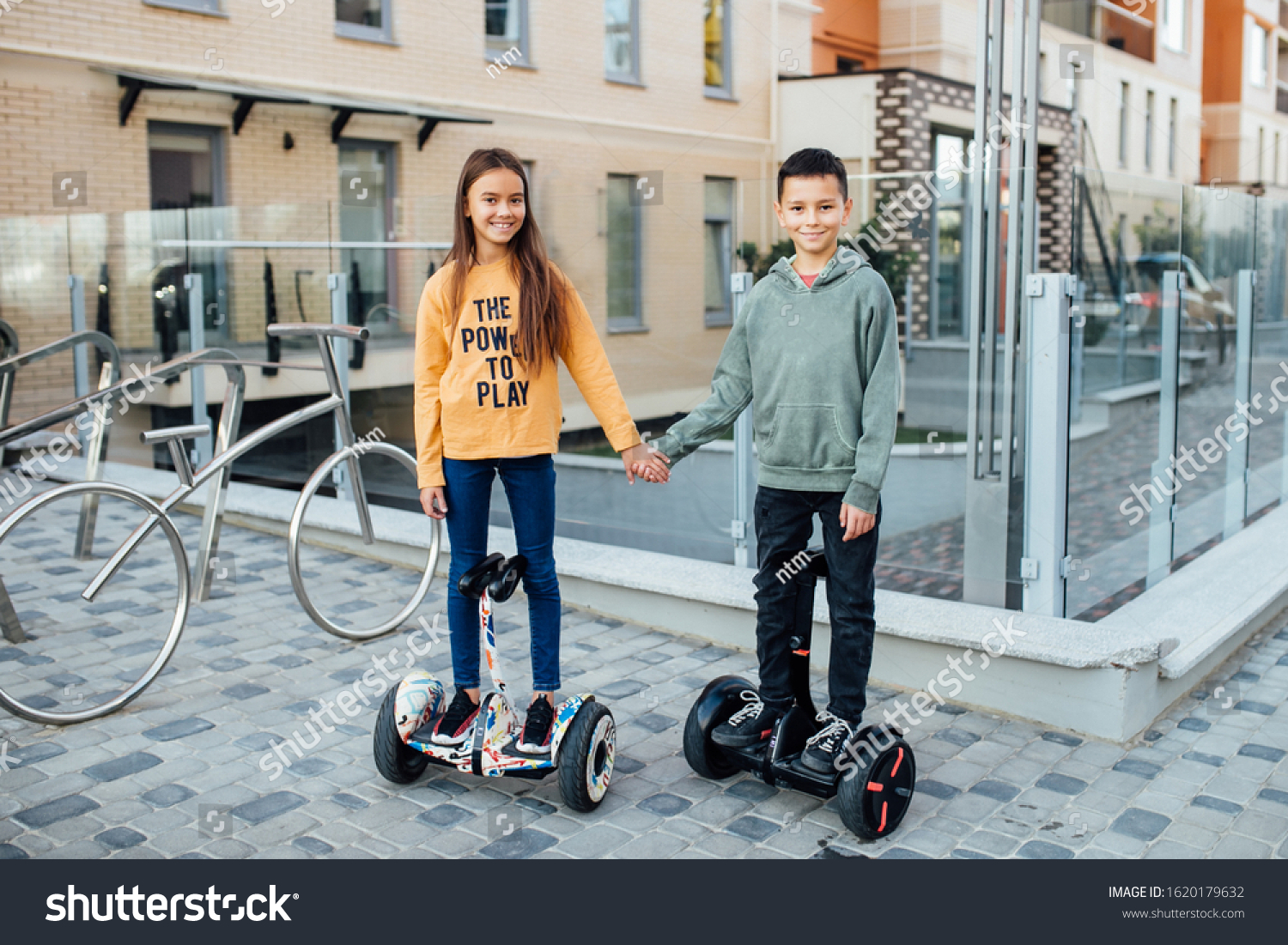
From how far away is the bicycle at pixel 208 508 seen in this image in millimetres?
3881

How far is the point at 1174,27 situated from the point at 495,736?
13.9 m

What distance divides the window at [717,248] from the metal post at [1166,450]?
6.38 feet

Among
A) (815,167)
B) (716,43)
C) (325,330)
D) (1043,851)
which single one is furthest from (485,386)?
(716,43)

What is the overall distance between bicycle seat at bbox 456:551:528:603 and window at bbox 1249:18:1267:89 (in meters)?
14.4

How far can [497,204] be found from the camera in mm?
3193

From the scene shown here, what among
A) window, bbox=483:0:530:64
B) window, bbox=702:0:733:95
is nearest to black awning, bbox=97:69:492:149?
window, bbox=483:0:530:64

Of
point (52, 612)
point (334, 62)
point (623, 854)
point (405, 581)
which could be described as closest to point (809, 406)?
point (623, 854)

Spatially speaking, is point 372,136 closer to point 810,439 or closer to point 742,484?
point 742,484

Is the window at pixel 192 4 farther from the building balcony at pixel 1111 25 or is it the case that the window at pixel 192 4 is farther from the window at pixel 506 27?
the building balcony at pixel 1111 25

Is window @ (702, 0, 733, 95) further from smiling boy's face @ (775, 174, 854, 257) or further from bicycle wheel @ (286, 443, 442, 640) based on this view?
smiling boy's face @ (775, 174, 854, 257)

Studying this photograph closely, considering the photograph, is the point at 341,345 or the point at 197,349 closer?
the point at 341,345

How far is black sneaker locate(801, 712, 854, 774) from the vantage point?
306 centimetres

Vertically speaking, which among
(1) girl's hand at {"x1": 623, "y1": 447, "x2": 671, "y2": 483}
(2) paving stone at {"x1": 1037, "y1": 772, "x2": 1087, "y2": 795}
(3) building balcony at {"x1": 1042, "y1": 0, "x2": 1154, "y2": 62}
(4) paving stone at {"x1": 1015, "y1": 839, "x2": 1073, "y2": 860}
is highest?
(3) building balcony at {"x1": 1042, "y1": 0, "x2": 1154, "y2": 62}

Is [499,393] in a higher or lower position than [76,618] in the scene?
higher
